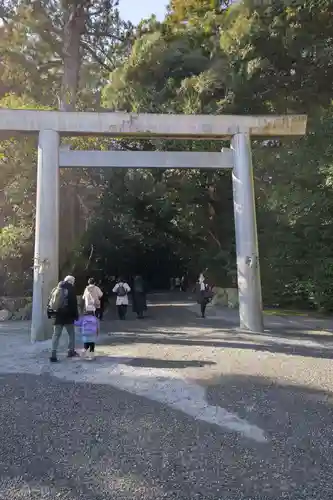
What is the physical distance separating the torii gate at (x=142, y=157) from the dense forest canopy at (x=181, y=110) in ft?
8.71

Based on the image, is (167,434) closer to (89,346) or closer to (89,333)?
(89,333)

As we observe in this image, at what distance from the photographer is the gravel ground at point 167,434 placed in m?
2.88

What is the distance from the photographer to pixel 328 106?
12.8m

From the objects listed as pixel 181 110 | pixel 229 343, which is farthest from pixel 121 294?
pixel 181 110

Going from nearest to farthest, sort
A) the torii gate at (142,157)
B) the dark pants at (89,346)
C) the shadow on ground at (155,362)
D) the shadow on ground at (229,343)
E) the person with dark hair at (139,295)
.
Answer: the shadow on ground at (155,362)
the dark pants at (89,346)
the shadow on ground at (229,343)
the torii gate at (142,157)
the person with dark hair at (139,295)

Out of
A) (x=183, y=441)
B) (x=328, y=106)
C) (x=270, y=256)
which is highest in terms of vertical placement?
(x=328, y=106)

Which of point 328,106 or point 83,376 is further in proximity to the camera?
point 328,106

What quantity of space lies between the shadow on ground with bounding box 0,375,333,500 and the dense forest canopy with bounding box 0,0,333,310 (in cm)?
821

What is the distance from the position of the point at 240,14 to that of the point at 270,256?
803 centimetres

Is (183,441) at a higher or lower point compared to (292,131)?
lower

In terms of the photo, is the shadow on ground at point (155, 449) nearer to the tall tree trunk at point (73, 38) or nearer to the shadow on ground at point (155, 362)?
the shadow on ground at point (155, 362)

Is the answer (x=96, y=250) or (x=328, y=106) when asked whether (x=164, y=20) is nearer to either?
(x=328, y=106)

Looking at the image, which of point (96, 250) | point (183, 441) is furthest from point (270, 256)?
point (183, 441)

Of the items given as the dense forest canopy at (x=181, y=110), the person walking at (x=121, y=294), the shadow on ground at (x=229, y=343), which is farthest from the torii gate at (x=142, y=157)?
the person walking at (x=121, y=294)
